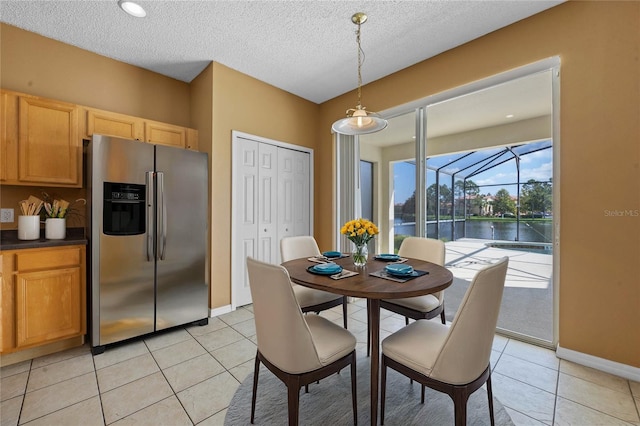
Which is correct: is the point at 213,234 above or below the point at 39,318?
above

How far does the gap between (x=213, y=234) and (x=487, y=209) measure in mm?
3287

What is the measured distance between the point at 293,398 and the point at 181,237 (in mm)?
2031

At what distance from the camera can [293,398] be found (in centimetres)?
128

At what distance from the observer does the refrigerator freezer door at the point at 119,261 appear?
2271mm

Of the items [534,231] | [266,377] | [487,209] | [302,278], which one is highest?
[487,209]

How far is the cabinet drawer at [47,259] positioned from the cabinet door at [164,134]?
1367mm

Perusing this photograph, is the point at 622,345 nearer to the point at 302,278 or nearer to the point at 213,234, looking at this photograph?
the point at 302,278

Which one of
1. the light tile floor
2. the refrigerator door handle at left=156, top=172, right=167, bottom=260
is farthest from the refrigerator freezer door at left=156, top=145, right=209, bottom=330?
the light tile floor

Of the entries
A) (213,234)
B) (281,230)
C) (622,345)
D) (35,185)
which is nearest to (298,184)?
(281,230)

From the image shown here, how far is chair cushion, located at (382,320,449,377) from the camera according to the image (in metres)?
1.31

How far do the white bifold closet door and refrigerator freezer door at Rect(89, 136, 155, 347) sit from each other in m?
0.96

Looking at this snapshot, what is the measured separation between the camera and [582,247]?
2.12 m

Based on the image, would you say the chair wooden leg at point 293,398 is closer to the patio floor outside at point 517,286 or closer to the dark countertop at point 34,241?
the dark countertop at point 34,241

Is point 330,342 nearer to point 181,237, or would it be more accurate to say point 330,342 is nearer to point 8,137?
point 181,237
